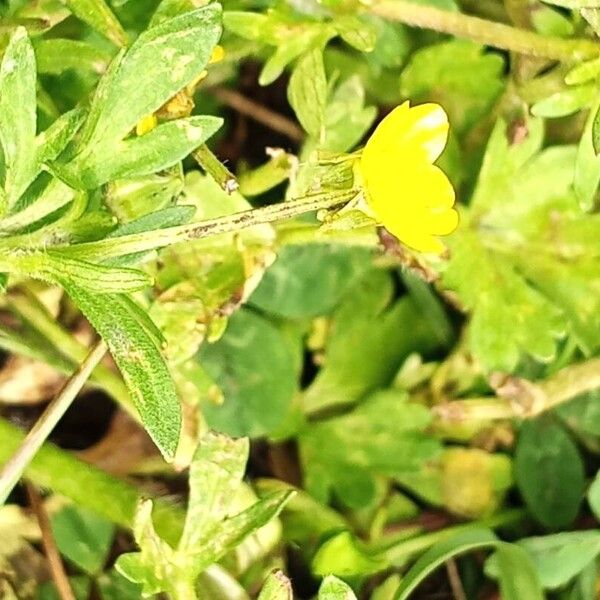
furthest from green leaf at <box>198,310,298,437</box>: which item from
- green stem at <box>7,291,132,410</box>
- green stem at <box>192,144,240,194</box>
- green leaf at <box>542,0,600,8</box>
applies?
green leaf at <box>542,0,600,8</box>

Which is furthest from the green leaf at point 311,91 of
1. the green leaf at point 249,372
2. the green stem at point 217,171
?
the green leaf at point 249,372

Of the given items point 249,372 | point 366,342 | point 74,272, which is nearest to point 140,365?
point 74,272

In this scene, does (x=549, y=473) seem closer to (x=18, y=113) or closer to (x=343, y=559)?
(x=343, y=559)

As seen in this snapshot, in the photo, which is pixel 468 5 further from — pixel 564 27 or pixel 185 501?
pixel 185 501

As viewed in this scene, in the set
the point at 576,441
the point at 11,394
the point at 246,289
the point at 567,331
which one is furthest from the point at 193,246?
the point at 576,441

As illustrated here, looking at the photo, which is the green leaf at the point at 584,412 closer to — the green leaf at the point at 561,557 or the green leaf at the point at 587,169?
the green leaf at the point at 561,557

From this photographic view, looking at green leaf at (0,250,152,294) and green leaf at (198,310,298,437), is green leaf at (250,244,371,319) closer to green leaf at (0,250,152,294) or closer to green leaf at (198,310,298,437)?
green leaf at (198,310,298,437)
